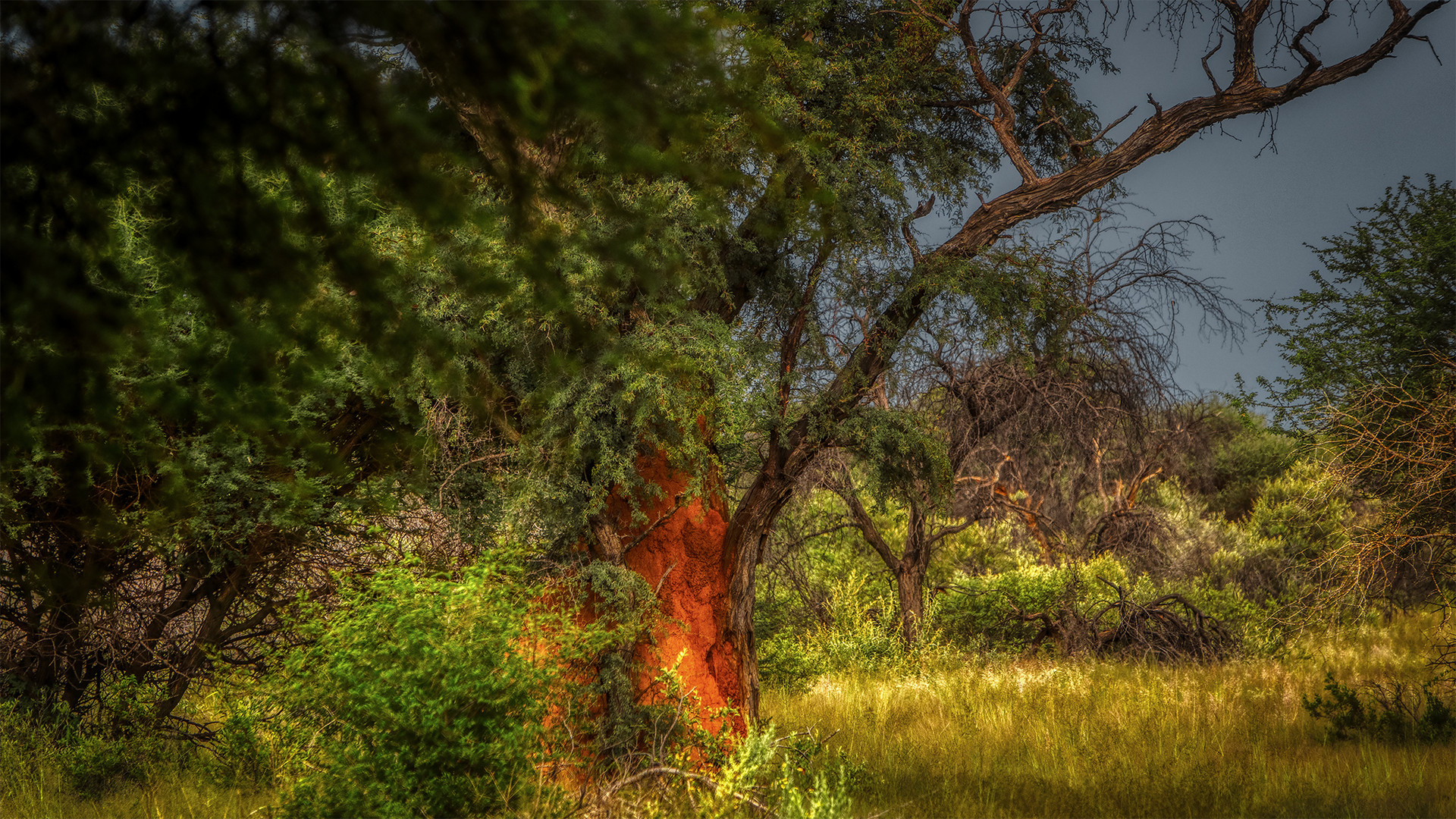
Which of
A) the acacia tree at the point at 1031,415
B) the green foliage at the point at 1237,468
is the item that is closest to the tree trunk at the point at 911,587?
the acacia tree at the point at 1031,415

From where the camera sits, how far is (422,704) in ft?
16.3

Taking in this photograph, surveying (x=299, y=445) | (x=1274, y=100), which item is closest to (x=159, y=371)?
(x=299, y=445)

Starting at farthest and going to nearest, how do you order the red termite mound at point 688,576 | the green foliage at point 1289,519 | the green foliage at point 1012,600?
the green foliage at point 1289,519 < the green foliage at point 1012,600 < the red termite mound at point 688,576

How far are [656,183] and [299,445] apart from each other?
3.91 meters

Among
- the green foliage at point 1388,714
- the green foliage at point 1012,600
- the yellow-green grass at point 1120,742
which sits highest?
the green foliage at point 1012,600

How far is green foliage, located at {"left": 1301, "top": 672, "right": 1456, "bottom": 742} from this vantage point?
330 inches

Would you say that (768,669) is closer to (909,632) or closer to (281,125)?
(909,632)

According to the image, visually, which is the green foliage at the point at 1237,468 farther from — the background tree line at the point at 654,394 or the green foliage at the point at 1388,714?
the green foliage at the point at 1388,714

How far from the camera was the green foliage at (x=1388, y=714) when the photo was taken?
27.5ft

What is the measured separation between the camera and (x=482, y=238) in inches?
250

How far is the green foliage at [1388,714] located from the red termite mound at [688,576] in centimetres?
551

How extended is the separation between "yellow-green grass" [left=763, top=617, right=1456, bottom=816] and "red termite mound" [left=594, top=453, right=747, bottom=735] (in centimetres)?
135

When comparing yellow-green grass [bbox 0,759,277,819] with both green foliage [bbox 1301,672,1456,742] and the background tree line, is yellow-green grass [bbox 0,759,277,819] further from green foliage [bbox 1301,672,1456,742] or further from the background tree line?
green foliage [bbox 1301,672,1456,742]

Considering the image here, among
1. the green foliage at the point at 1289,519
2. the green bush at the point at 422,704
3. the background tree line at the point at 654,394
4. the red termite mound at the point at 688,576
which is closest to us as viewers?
the green bush at the point at 422,704
